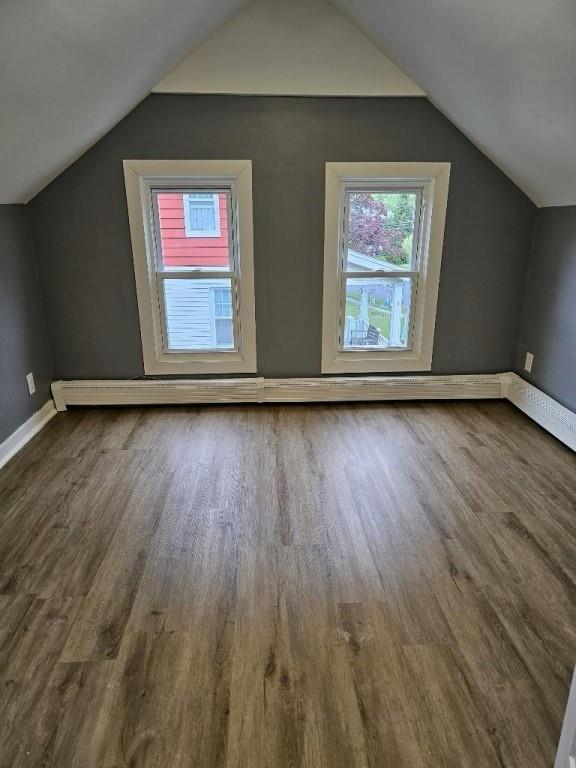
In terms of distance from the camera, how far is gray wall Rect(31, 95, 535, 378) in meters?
3.30

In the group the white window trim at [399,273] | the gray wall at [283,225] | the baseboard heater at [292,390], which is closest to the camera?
the gray wall at [283,225]

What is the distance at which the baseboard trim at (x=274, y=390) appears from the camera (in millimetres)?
3758

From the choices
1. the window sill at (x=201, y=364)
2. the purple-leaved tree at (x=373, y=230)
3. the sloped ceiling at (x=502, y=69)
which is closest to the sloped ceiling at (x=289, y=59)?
the sloped ceiling at (x=502, y=69)

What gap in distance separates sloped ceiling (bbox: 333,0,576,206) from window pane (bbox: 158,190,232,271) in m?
1.49

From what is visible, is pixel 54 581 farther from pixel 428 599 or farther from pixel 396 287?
pixel 396 287

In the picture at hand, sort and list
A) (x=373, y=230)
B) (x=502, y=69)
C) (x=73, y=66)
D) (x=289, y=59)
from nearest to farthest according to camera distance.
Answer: (x=73, y=66) < (x=502, y=69) < (x=289, y=59) < (x=373, y=230)

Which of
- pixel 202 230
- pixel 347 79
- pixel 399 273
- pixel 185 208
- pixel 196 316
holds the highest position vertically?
pixel 347 79

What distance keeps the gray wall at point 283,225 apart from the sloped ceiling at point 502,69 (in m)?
0.32

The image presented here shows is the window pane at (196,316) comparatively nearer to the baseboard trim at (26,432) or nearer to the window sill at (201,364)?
the window sill at (201,364)

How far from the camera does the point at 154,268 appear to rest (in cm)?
361

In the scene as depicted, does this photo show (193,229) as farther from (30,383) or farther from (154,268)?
(30,383)

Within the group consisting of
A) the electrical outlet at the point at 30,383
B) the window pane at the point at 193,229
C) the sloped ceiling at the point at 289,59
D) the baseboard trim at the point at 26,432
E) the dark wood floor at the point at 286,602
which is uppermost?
the sloped ceiling at the point at 289,59

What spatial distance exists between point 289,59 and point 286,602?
10.6ft

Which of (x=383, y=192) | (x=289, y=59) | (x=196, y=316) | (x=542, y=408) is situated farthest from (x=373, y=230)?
(x=542, y=408)
